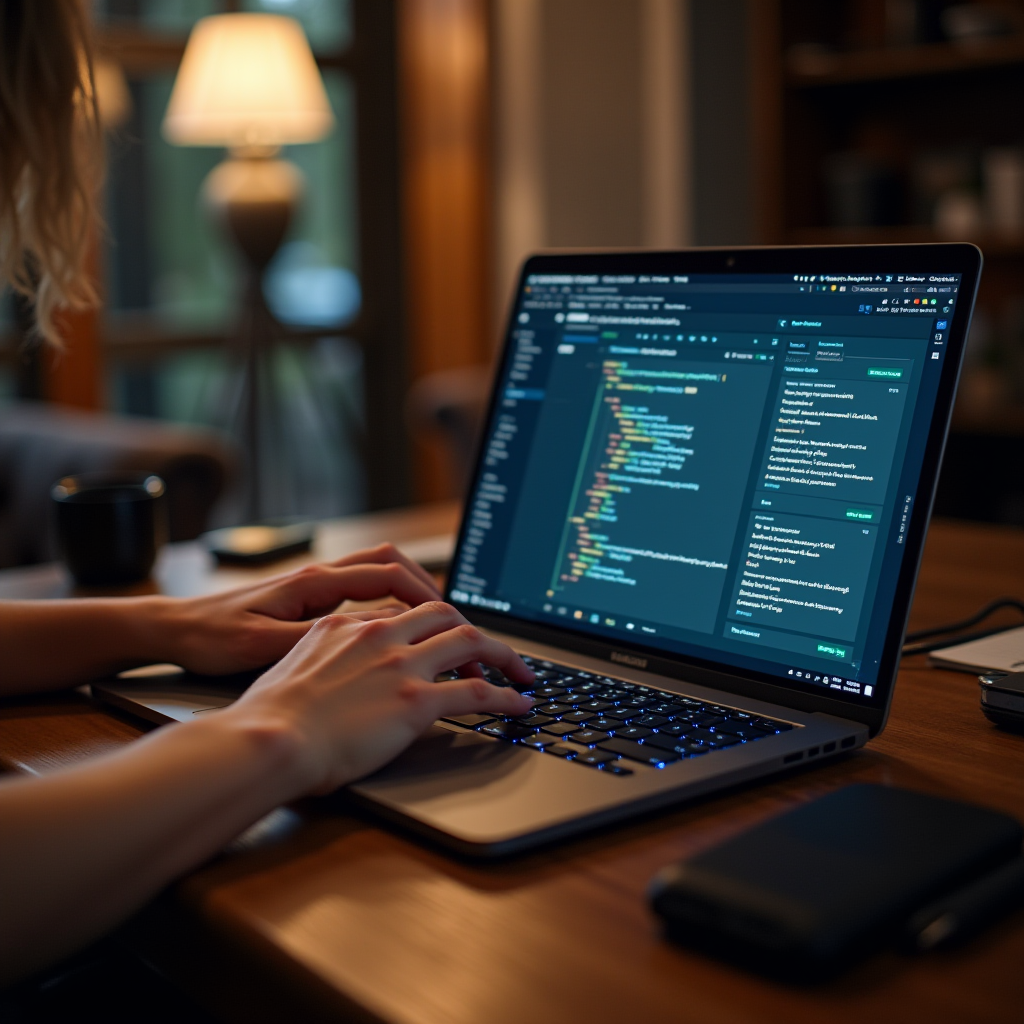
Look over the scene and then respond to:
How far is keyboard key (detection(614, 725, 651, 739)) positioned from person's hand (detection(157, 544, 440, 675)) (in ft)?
0.81

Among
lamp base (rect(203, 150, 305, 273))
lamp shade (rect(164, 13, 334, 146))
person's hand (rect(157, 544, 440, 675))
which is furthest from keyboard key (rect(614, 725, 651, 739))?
lamp base (rect(203, 150, 305, 273))

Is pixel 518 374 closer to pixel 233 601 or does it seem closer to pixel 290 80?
pixel 233 601

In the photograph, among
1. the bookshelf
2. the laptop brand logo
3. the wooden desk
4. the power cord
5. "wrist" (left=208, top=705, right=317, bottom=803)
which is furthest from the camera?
the bookshelf

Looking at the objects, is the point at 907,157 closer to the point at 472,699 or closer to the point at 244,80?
the point at 244,80

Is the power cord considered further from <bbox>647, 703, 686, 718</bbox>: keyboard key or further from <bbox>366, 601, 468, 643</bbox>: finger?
<bbox>366, 601, 468, 643</bbox>: finger

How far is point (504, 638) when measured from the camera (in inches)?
35.6

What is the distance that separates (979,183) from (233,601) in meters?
2.73

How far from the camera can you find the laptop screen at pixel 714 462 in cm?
72

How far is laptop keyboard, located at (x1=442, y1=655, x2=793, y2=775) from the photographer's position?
65 cm

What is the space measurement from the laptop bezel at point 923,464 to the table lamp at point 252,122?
7.01 ft

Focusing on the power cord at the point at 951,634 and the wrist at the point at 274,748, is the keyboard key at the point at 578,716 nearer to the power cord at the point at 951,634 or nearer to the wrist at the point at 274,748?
the wrist at the point at 274,748

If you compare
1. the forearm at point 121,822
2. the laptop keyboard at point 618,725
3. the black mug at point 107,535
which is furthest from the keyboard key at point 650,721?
the black mug at point 107,535

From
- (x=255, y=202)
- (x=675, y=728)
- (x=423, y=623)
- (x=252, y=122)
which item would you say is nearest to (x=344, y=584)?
(x=423, y=623)

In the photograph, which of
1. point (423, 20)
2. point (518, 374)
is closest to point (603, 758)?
point (518, 374)
